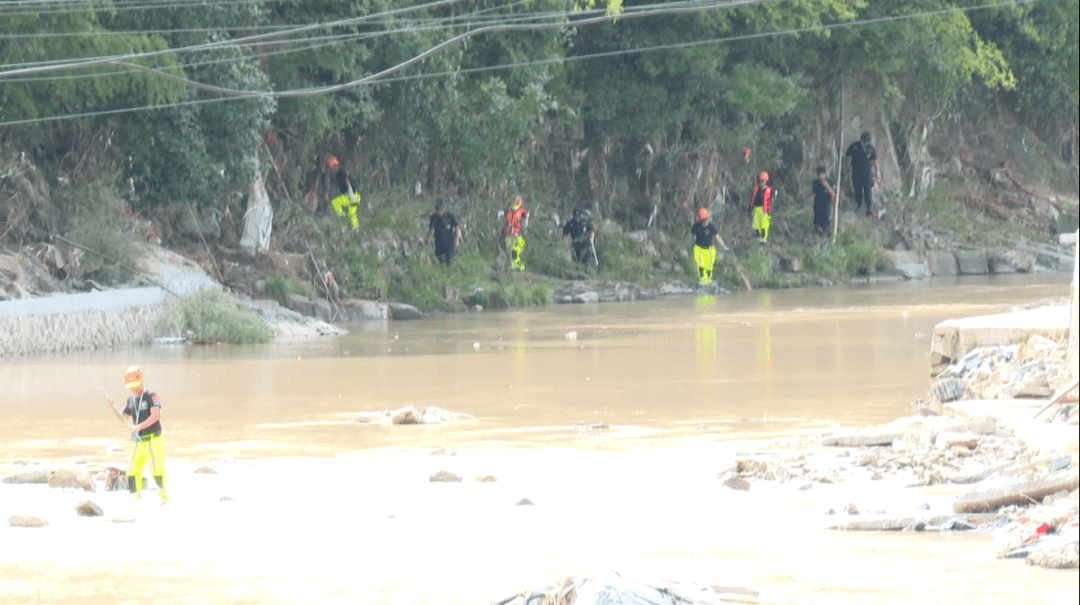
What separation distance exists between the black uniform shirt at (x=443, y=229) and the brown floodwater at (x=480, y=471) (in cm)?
897

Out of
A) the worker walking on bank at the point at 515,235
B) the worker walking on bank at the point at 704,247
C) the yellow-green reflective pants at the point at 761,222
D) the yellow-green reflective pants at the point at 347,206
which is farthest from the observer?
the yellow-green reflective pants at the point at 761,222

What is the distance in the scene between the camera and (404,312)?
108ft

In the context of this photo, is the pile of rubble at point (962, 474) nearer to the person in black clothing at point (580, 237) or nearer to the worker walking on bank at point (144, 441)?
the worker walking on bank at point (144, 441)

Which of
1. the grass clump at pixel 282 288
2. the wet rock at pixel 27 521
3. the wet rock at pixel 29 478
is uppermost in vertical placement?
the grass clump at pixel 282 288

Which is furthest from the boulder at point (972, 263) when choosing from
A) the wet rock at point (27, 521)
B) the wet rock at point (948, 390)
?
the wet rock at point (27, 521)

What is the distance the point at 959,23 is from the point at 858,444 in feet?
105

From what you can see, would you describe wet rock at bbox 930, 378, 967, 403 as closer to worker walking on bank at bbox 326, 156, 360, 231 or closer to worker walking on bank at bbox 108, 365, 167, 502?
worker walking on bank at bbox 108, 365, 167, 502

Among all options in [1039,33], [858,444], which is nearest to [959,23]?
[1039,33]

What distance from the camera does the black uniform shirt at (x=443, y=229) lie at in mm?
36156

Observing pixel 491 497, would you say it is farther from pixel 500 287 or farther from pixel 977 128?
pixel 977 128

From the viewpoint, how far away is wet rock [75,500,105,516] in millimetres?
11828

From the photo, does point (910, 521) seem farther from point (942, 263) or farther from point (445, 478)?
point (942, 263)

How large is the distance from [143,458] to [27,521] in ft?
4.16

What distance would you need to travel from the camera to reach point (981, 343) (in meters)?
17.4
